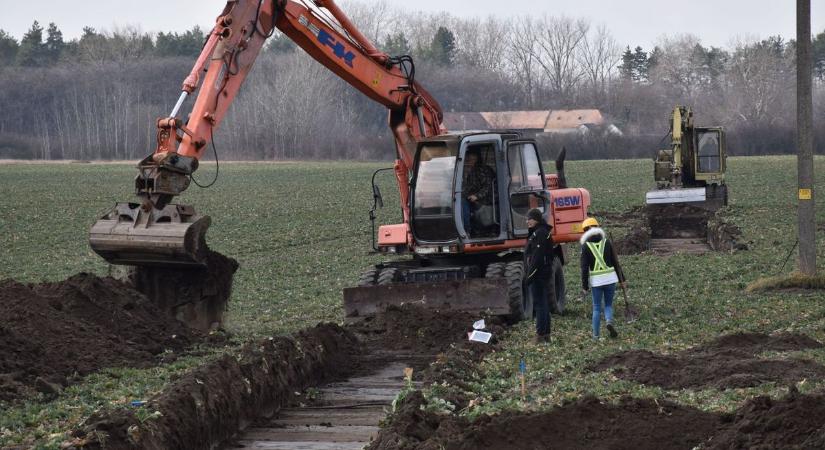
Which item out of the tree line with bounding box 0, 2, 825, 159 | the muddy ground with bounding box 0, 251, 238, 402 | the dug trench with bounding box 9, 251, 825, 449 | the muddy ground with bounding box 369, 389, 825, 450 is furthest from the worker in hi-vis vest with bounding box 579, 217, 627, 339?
the tree line with bounding box 0, 2, 825, 159

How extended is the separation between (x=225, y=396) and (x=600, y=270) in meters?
5.82

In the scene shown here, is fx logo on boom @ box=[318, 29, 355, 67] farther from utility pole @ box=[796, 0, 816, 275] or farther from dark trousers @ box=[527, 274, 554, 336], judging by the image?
utility pole @ box=[796, 0, 816, 275]

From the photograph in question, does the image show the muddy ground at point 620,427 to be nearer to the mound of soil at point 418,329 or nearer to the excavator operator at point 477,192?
the mound of soil at point 418,329

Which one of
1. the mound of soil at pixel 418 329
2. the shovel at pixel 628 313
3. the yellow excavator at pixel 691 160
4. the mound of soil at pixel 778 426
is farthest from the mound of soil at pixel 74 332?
the yellow excavator at pixel 691 160

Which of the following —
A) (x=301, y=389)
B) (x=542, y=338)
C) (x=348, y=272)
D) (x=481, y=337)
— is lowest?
(x=348, y=272)

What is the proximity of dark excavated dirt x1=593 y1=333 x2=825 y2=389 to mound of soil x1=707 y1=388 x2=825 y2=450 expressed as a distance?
2013mm

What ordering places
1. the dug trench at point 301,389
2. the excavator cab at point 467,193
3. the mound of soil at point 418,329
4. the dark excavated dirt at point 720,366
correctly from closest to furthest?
the dug trench at point 301,389 < the dark excavated dirt at point 720,366 < the mound of soil at point 418,329 < the excavator cab at point 467,193

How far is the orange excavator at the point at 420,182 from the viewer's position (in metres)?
14.5

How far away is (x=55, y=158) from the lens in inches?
3814

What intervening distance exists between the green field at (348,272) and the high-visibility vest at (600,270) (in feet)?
2.31

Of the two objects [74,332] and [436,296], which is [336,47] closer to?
[436,296]

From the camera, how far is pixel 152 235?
44.7 ft

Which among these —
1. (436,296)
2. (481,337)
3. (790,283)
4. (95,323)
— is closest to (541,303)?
(481,337)

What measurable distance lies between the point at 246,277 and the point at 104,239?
10706mm
